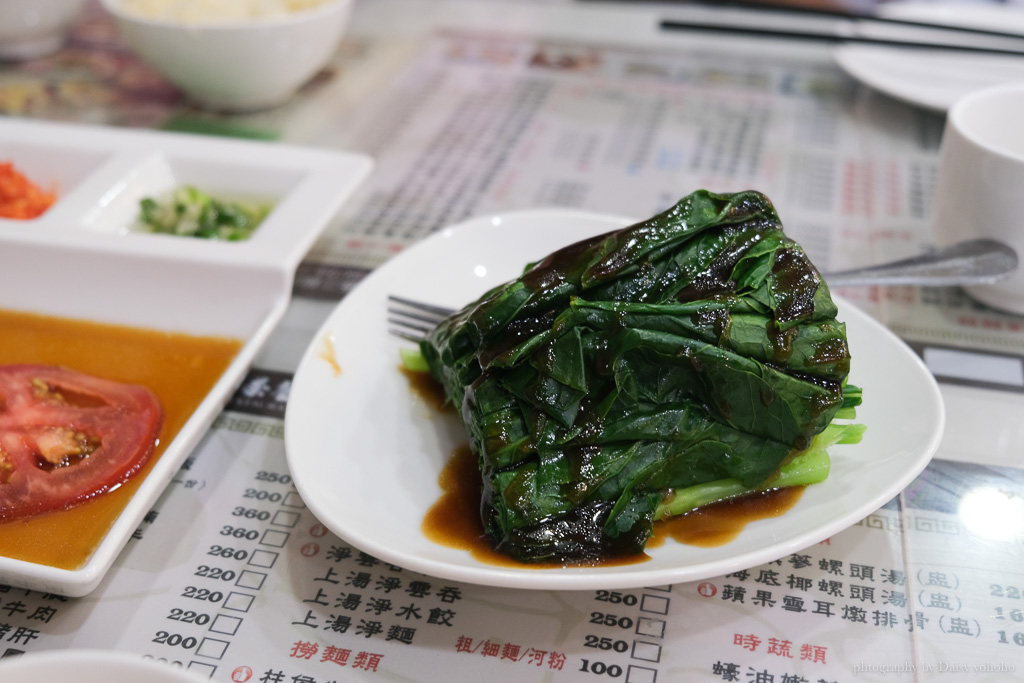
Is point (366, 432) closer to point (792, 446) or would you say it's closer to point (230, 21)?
point (792, 446)

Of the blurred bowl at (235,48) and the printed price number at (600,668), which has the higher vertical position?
the blurred bowl at (235,48)

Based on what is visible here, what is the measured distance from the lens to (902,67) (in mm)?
2977

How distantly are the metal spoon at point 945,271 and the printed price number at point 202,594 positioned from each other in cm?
137

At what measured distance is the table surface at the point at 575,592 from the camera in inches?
48.9

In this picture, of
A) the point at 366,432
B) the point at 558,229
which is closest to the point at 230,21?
the point at 558,229

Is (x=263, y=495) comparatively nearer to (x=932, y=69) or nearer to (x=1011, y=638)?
(x=1011, y=638)

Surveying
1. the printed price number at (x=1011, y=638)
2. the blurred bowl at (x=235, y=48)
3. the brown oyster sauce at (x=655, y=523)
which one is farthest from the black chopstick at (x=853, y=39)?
the printed price number at (x=1011, y=638)

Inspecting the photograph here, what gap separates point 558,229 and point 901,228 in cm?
111

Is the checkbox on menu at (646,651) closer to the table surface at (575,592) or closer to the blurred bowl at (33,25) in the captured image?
the table surface at (575,592)

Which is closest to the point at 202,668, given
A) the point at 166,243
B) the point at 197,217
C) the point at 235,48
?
the point at 166,243

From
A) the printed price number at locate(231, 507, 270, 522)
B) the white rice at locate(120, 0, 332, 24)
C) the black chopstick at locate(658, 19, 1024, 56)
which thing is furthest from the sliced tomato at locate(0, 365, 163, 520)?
the black chopstick at locate(658, 19, 1024, 56)

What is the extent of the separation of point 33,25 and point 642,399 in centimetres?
313

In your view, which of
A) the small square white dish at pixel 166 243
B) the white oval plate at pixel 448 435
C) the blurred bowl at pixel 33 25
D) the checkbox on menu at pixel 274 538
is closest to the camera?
the white oval plate at pixel 448 435

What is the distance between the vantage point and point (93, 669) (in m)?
0.96
